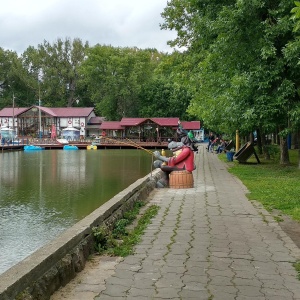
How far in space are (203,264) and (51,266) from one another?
1697mm

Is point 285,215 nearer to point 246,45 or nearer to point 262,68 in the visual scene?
point 262,68

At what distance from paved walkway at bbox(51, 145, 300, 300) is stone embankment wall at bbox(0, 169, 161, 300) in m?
0.16

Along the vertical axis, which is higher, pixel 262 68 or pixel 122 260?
pixel 262 68

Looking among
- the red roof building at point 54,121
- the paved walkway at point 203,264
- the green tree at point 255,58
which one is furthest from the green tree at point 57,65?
the paved walkway at point 203,264

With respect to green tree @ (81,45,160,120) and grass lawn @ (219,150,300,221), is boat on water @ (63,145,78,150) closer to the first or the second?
green tree @ (81,45,160,120)

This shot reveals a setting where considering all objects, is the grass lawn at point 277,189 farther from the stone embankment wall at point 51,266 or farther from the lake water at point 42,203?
the lake water at point 42,203

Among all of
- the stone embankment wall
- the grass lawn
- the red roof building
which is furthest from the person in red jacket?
the red roof building

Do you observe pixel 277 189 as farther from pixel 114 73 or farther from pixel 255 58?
pixel 114 73

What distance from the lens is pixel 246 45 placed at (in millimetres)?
13883

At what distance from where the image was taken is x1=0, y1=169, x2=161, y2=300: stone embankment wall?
10.8 feet

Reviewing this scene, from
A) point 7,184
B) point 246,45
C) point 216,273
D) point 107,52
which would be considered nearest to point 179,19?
point 246,45

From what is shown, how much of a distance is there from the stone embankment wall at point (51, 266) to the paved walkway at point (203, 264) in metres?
0.16

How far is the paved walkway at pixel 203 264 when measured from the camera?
390 cm

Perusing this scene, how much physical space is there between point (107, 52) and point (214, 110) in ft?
148
